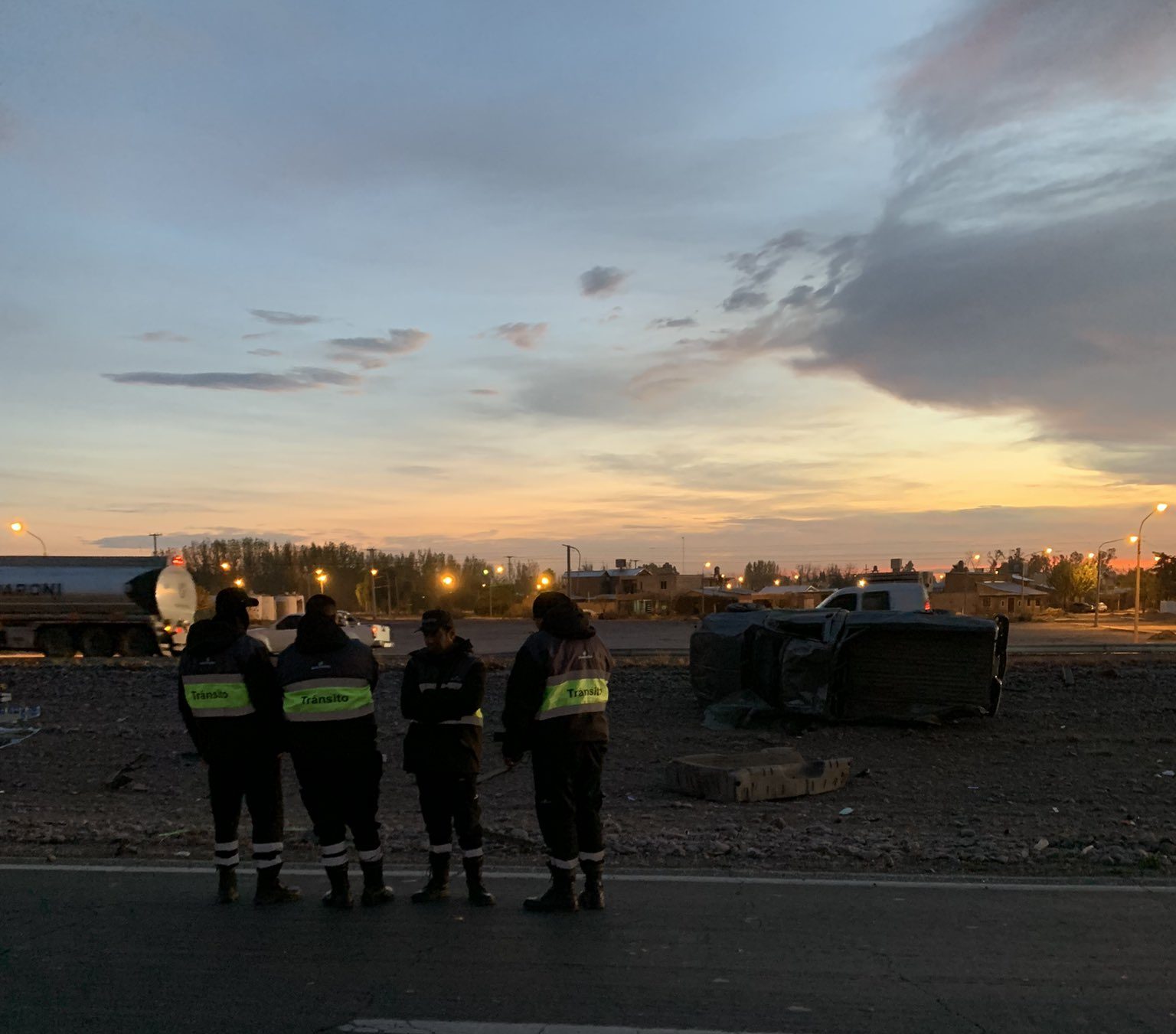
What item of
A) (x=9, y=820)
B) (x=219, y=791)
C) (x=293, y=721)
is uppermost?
(x=293, y=721)

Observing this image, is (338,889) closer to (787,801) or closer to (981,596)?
(787,801)

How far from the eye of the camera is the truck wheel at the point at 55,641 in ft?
101

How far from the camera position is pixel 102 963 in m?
5.07

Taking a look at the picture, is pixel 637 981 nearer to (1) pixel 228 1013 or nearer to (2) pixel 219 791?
(1) pixel 228 1013

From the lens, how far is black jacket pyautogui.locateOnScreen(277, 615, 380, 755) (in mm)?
5996

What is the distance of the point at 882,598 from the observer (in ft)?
76.3

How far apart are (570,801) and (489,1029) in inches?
70.1

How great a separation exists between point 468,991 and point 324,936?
3.78 feet

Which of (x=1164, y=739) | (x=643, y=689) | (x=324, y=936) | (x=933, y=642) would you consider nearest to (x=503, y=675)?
(x=643, y=689)

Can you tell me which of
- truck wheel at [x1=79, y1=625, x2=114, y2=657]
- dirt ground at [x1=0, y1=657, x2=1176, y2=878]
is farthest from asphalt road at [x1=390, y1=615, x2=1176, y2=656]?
dirt ground at [x1=0, y1=657, x2=1176, y2=878]

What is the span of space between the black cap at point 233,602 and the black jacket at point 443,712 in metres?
1.10

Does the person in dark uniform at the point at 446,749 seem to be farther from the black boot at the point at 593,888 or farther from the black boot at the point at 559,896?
the black boot at the point at 593,888

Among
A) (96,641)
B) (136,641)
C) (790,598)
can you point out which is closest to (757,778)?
(136,641)

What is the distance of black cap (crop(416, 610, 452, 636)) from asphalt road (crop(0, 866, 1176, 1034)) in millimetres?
1559
